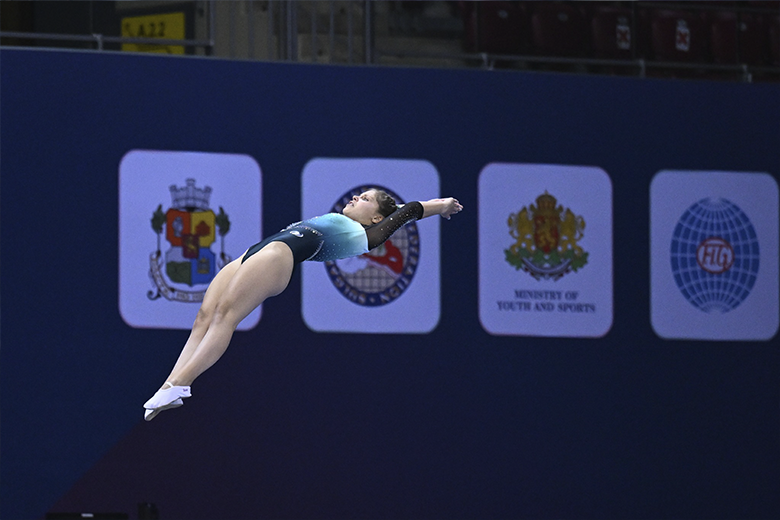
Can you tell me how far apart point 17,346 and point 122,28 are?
391 centimetres

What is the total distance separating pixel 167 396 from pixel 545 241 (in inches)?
164

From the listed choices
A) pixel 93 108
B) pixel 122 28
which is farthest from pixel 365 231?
pixel 122 28

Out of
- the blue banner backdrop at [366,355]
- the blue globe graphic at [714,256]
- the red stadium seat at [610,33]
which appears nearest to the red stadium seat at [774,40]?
the red stadium seat at [610,33]

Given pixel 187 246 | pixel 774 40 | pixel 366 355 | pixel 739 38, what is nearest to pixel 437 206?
pixel 366 355

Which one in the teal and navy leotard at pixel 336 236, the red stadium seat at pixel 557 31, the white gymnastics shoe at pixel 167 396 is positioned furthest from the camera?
the red stadium seat at pixel 557 31

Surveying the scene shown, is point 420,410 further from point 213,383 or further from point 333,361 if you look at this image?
point 213,383

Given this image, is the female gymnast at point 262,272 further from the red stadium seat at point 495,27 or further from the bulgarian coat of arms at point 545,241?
the red stadium seat at point 495,27

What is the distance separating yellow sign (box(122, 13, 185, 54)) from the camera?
9.81 meters

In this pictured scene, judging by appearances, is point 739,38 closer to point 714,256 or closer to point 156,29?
point 714,256

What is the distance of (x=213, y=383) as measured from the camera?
8047mm

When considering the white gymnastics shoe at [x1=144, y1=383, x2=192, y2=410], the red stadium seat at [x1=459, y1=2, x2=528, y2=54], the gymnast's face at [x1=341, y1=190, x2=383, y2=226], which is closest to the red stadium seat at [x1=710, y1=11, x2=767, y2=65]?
the red stadium seat at [x1=459, y1=2, x2=528, y2=54]

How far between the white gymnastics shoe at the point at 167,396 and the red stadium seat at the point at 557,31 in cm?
586

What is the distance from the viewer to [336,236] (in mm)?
5832

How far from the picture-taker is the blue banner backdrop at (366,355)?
7797mm
